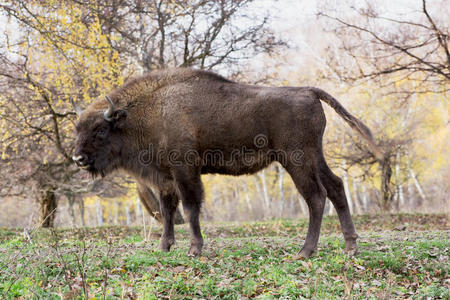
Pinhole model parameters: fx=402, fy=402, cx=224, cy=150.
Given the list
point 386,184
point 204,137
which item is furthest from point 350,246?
point 386,184

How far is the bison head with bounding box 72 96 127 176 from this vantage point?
6.70 meters

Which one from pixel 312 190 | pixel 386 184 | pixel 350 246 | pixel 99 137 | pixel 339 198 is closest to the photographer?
pixel 312 190

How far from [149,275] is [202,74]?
3626 millimetres

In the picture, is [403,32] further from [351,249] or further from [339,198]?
[351,249]

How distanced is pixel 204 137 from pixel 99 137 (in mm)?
1819

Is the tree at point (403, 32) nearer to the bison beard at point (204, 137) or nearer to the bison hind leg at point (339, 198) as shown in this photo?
the bison beard at point (204, 137)

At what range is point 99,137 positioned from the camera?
22.3 ft

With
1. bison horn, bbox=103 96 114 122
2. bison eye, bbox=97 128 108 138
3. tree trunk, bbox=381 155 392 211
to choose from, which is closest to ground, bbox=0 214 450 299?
bison eye, bbox=97 128 108 138

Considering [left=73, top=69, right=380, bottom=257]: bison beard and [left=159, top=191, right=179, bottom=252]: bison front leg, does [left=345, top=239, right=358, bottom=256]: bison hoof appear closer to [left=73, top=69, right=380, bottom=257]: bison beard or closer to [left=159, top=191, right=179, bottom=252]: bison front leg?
[left=73, top=69, right=380, bottom=257]: bison beard

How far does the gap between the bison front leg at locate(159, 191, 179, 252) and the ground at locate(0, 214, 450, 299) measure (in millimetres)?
248

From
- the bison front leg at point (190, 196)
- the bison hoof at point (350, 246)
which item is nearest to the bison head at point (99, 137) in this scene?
the bison front leg at point (190, 196)

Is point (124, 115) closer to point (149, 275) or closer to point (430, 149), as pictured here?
point (149, 275)

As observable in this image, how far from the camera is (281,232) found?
39.7ft

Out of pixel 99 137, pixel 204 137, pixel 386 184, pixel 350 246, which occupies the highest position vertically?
pixel 99 137
